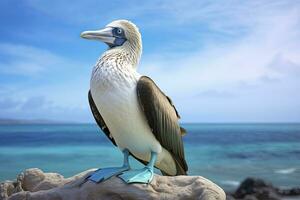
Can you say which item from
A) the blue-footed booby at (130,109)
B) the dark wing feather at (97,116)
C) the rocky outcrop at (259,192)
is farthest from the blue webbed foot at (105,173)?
the rocky outcrop at (259,192)

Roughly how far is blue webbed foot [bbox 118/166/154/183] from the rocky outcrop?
685 cm

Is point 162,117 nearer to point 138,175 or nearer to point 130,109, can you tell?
point 130,109

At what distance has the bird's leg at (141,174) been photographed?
437cm

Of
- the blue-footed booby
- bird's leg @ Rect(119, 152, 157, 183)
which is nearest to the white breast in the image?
the blue-footed booby

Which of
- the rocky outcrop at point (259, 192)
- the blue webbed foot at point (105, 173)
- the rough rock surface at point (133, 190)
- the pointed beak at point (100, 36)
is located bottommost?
the rocky outcrop at point (259, 192)

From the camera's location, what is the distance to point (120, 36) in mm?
4668

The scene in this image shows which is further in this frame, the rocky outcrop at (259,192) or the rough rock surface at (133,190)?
the rocky outcrop at (259,192)

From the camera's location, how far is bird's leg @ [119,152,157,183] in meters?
4.37

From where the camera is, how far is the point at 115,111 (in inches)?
170

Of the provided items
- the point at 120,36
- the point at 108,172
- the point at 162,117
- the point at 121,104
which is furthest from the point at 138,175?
the point at 120,36

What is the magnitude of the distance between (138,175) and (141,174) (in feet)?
0.10

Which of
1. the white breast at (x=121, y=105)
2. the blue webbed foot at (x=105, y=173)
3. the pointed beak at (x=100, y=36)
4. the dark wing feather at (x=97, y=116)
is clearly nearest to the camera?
the white breast at (x=121, y=105)

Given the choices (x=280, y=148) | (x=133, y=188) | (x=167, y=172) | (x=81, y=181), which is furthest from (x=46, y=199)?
(x=280, y=148)

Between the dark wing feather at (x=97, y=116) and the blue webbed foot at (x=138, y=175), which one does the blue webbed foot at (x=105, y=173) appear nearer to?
the blue webbed foot at (x=138, y=175)
